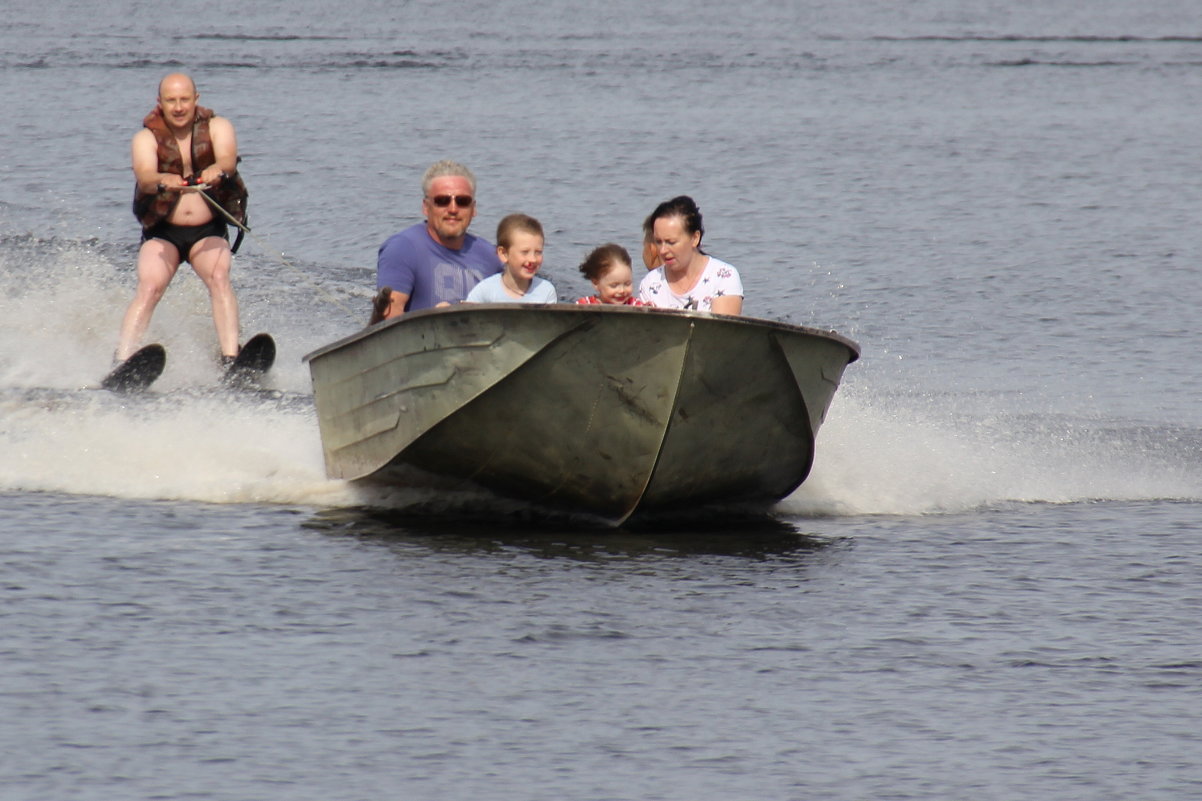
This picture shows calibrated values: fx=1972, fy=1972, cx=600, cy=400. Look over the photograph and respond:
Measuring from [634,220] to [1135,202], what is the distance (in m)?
6.27

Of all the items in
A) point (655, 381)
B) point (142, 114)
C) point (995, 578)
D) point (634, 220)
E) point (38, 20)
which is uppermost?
point (38, 20)

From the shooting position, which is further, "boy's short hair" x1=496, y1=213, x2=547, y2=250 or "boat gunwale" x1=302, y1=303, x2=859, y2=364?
"boy's short hair" x1=496, y1=213, x2=547, y2=250

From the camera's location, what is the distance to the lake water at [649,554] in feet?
20.1

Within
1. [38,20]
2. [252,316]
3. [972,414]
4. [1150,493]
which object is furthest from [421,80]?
[1150,493]

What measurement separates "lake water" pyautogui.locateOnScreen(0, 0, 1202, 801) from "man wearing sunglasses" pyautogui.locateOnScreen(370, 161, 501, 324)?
1.00 meters

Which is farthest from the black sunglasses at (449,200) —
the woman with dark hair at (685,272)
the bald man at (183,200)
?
the bald man at (183,200)

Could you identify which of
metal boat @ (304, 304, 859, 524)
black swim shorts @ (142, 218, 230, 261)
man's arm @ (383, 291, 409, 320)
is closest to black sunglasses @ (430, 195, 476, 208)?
man's arm @ (383, 291, 409, 320)

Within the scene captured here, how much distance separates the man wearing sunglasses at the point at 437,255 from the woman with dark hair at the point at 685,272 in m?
0.86

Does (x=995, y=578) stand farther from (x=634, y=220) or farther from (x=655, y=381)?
(x=634, y=220)

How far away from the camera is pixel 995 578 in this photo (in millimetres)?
8539

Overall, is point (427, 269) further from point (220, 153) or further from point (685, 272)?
point (220, 153)

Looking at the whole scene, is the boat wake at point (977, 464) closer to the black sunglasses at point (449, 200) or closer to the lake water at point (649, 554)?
the lake water at point (649, 554)

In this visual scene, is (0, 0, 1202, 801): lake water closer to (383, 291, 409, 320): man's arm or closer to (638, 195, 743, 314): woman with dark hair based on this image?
(383, 291, 409, 320): man's arm

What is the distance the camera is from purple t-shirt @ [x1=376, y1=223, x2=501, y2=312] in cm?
938
